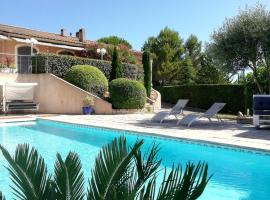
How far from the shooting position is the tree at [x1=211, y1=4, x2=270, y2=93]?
1468cm

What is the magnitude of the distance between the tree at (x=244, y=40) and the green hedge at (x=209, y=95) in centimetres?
821

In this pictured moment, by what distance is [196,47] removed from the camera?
46250 mm

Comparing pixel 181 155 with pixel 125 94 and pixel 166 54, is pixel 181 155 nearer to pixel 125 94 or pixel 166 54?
pixel 125 94

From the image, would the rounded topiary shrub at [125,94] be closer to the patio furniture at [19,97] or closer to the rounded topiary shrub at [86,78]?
the rounded topiary shrub at [86,78]

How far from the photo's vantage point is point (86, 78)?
2225 centimetres

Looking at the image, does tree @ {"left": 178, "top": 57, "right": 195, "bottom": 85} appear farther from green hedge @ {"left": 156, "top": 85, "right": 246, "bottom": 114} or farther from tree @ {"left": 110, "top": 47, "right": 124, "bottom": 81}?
tree @ {"left": 110, "top": 47, "right": 124, "bottom": 81}

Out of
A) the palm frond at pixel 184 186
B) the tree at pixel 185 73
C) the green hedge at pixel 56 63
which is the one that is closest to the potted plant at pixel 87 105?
the green hedge at pixel 56 63

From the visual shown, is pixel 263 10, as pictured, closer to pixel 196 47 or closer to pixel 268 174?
pixel 268 174

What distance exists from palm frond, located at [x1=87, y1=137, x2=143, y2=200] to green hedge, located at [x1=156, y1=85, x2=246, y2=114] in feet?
72.8

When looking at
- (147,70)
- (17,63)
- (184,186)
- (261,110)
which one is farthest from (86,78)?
(184,186)

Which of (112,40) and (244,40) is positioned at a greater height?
(112,40)

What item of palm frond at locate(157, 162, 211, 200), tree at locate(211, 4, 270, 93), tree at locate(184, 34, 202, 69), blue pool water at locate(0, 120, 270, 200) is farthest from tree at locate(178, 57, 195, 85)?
palm frond at locate(157, 162, 211, 200)

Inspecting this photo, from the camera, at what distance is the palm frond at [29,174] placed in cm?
216

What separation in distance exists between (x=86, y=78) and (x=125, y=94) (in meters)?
3.06
